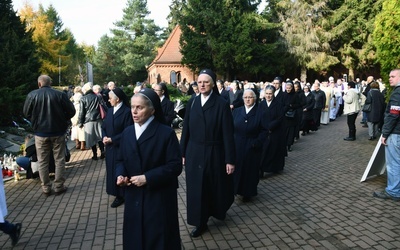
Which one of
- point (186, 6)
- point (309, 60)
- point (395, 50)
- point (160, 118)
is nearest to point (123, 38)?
point (186, 6)

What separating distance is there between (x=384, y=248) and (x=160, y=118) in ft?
11.3

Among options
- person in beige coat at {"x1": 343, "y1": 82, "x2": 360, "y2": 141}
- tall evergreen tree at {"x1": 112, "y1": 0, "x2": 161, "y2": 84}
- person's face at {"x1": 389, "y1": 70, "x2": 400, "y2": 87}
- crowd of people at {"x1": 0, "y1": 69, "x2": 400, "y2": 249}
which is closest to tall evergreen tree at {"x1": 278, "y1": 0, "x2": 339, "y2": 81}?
tall evergreen tree at {"x1": 112, "y1": 0, "x2": 161, "y2": 84}

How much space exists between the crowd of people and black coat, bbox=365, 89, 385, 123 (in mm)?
4123

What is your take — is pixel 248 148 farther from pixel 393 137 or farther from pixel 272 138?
pixel 393 137

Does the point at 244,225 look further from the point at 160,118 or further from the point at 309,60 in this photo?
the point at 309,60

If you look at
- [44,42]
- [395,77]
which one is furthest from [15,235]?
[44,42]

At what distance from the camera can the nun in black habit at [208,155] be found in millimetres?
4836

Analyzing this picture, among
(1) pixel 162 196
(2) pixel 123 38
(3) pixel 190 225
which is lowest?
(3) pixel 190 225

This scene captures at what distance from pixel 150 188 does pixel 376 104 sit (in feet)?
35.3

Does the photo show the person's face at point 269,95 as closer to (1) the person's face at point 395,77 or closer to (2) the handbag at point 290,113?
(1) the person's face at point 395,77

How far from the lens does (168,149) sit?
3.20 m

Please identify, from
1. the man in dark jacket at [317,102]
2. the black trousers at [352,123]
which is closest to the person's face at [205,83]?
the black trousers at [352,123]

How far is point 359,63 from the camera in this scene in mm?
41781

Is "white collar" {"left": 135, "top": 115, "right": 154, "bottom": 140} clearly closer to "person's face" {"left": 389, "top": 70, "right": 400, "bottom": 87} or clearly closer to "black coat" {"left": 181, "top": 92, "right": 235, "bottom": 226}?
"black coat" {"left": 181, "top": 92, "right": 235, "bottom": 226}
